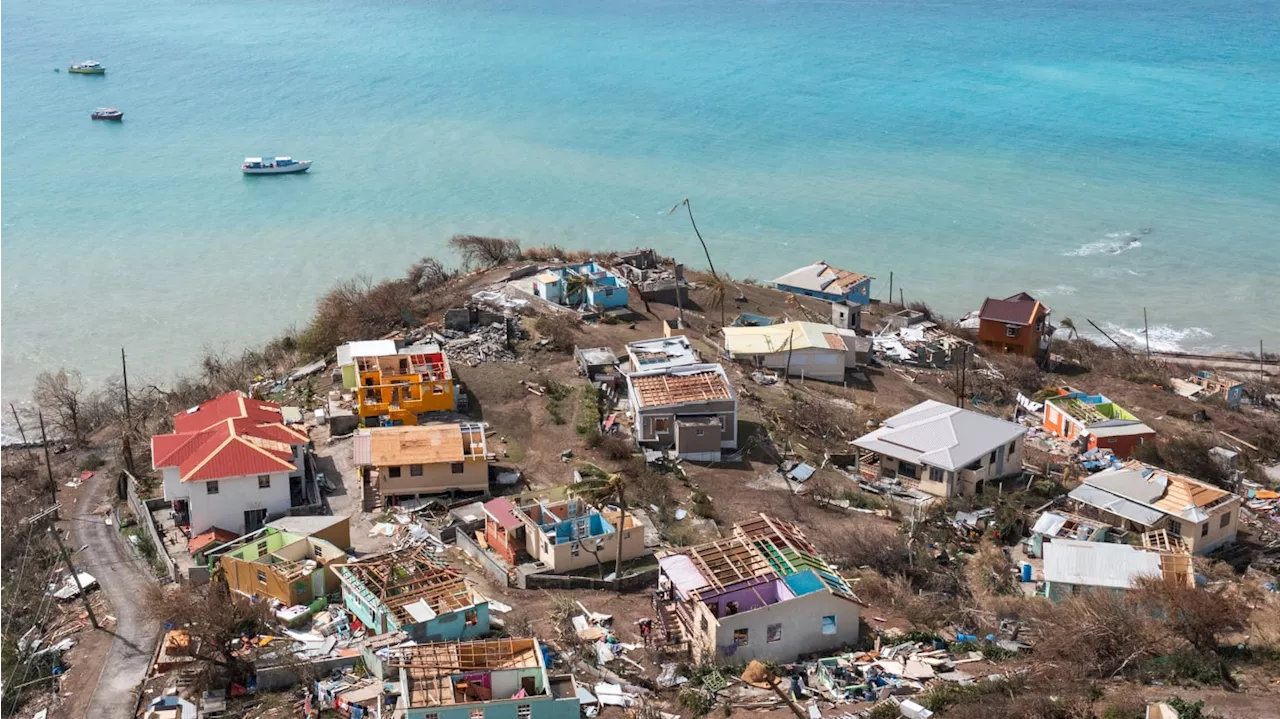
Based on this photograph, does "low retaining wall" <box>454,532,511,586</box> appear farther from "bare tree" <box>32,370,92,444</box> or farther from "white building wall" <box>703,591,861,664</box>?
"bare tree" <box>32,370,92,444</box>

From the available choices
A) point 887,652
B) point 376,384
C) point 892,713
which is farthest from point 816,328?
point 892,713

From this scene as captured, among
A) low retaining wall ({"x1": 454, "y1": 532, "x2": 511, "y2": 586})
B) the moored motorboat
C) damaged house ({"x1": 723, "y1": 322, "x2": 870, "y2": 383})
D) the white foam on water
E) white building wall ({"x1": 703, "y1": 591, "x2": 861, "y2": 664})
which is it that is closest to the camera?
white building wall ({"x1": 703, "y1": 591, "x2": 861, "y2": 664})

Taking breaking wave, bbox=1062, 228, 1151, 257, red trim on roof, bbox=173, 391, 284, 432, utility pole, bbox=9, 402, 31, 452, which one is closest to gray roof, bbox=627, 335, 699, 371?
red trim on roof, bbox=173, 391, 284, 432

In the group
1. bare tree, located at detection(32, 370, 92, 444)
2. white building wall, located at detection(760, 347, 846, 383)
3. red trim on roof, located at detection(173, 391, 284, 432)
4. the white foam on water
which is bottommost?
the white foam on water

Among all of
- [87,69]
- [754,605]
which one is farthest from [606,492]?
[87,69]

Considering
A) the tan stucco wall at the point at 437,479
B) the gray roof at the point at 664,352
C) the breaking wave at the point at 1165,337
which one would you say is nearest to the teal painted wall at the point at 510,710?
the tan stucco wall at the point at 437,479

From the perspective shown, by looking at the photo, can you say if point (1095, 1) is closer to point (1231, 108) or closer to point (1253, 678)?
point (1231, 108)
